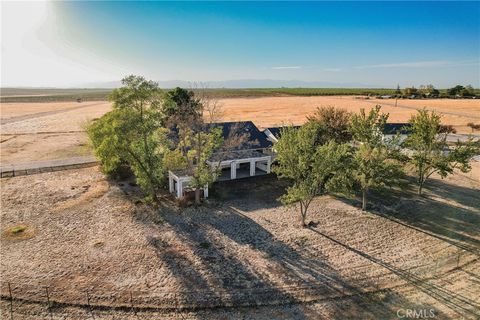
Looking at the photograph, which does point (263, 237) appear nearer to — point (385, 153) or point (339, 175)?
point (339, 175)

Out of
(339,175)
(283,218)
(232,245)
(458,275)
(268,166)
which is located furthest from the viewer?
(268,166)

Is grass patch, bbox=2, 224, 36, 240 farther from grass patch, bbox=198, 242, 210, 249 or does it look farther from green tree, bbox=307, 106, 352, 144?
green tree, bbox=307, 106, 352, 144

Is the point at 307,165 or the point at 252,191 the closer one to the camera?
the point at 307,165

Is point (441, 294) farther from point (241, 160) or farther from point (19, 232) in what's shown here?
point (19, 232)

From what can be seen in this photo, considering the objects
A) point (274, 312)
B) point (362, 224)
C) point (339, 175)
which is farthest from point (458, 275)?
point (274, 312)

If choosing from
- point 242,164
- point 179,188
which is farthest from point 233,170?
point 179,188

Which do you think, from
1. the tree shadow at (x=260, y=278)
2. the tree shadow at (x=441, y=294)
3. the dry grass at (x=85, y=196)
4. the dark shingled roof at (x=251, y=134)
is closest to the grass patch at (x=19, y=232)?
the dry grass at (x=85, y=196)

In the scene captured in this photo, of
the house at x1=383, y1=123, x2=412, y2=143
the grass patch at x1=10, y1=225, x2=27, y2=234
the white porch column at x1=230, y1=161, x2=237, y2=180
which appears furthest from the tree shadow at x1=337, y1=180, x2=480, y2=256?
the grass patch at x1=10, y1=225, x2=27, y2=234

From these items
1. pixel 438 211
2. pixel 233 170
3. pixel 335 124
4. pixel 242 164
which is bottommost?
pixel 438 211
